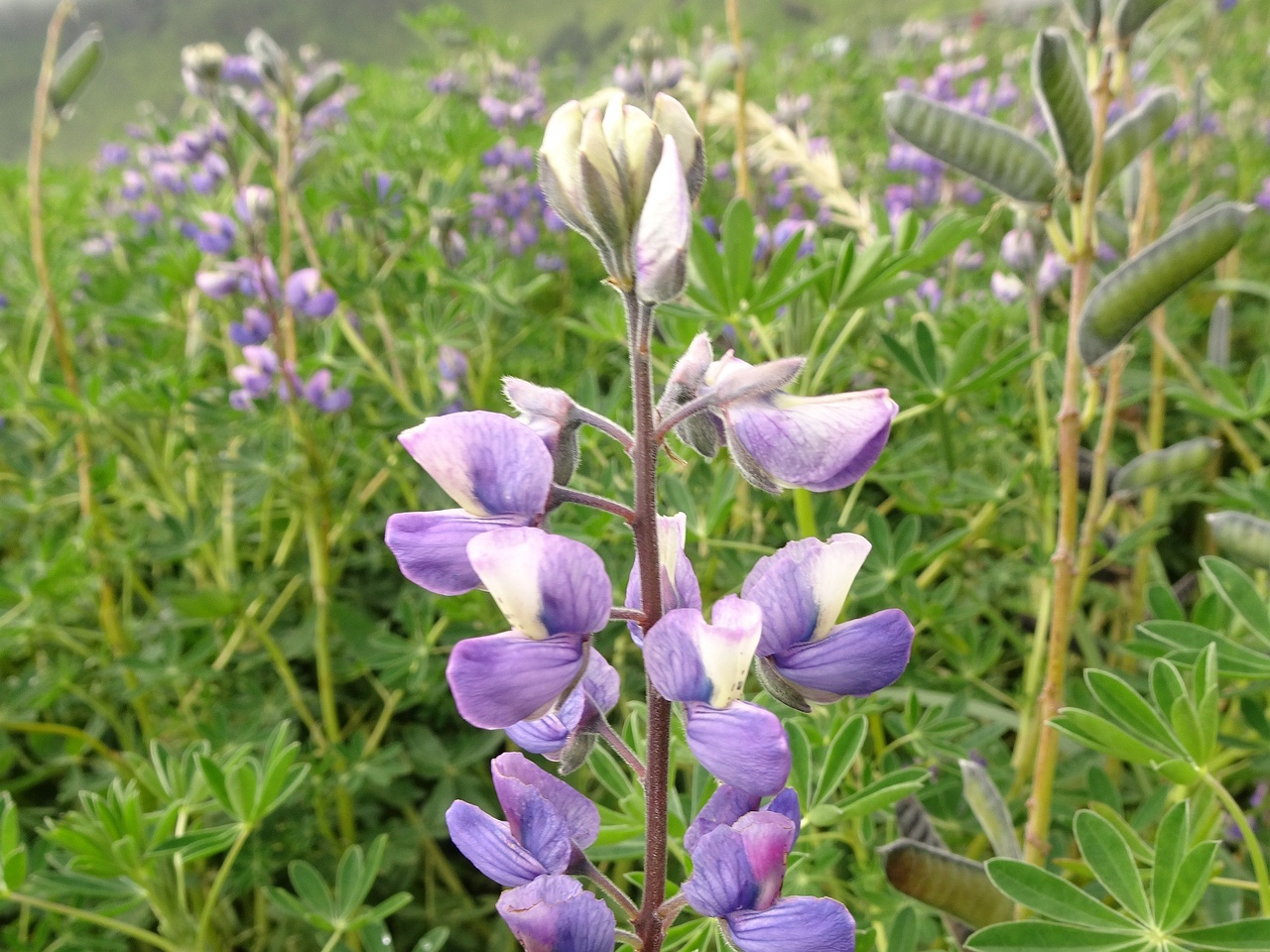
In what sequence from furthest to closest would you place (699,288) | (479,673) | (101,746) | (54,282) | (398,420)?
(54,282) → (398,420) → (101,746) → (699,288) → (479,673)

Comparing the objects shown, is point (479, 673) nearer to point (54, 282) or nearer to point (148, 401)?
point (148, 401)

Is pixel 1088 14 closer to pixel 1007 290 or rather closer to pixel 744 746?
pixel 744 746

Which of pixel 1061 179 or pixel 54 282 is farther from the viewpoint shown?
pixel 54 282

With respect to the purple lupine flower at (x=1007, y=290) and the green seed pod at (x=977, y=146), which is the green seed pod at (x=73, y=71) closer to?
the green seed pod at (x=977, y=146)

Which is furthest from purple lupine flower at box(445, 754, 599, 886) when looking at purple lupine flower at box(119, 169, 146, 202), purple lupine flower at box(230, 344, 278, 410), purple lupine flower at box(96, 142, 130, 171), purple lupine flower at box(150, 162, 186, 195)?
purple lupine flower at box(96, 142, 130, 171)

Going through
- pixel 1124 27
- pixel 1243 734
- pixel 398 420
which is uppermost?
pixel 1124 27

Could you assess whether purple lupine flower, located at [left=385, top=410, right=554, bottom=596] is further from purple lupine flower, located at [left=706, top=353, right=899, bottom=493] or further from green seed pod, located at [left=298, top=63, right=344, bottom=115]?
green seed pod, located at [left=298, top=63, right=344, bottom=115]

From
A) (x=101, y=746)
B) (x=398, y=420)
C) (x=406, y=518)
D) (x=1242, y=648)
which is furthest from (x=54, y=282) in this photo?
(x=1242, y=648)
